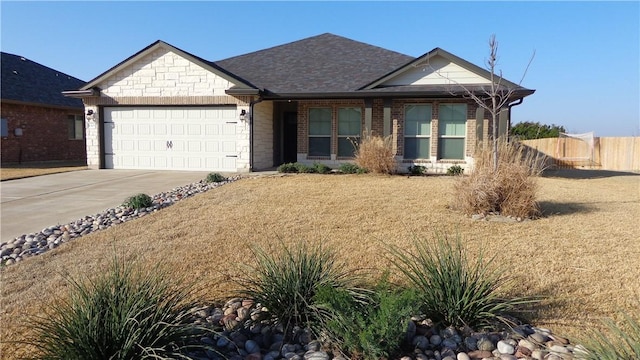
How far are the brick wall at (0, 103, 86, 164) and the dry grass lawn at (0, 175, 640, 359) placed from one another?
549 inches

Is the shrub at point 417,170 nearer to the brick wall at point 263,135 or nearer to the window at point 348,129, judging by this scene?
the window at point 348,129

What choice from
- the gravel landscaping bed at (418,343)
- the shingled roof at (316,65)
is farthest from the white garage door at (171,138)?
the gravel landscaping bed at (418,343)

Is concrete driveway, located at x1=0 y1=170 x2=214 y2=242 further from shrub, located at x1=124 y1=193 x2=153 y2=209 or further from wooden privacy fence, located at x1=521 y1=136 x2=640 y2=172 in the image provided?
wooden privacy fence, located at x1=521 y1=136 x2=640 y2=172

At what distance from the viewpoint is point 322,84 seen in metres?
15.1

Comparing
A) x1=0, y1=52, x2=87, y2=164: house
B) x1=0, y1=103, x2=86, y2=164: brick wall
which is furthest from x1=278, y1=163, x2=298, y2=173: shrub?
x1=0, y1=103, x2=86, y2=164: brick wall

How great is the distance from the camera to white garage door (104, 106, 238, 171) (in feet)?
47.6

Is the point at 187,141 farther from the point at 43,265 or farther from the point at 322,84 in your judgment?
the point at 43,265

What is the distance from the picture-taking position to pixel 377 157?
12766mm

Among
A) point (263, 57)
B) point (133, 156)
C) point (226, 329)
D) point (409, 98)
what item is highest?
point (263, 57)

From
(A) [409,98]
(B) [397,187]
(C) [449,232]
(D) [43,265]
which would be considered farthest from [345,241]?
(A) [409,98]

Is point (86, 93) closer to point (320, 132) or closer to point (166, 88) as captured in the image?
point (166, 88)

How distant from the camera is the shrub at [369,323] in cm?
269

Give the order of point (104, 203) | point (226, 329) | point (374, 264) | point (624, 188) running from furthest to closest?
point (624, 188), point (104, 203), point (374, 264), point (226, 329)

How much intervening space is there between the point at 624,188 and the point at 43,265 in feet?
43.5
